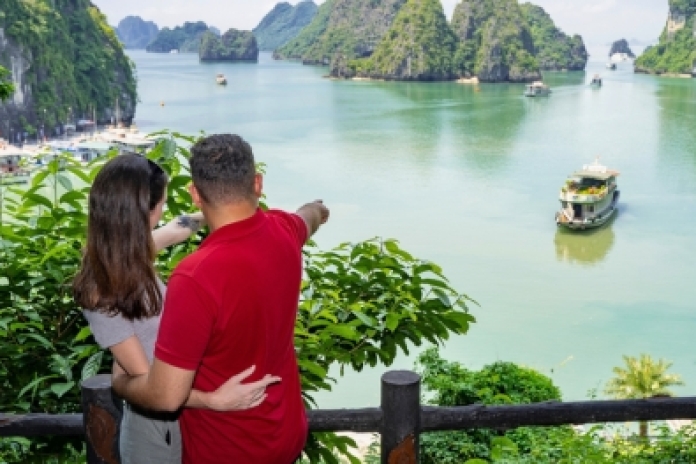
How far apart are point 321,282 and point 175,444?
34.3 inches

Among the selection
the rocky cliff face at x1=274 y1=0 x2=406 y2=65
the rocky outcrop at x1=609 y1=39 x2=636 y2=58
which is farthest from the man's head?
the rocky outcrop at x1=609 y1=39 x2=636 y2=58

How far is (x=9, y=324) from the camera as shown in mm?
1695

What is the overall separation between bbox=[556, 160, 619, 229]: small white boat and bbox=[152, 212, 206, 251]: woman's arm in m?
25.3

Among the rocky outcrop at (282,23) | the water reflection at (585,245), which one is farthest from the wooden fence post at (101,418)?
the rocky outcrop at (282,23)

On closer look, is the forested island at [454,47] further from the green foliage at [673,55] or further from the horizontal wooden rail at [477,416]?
the horizontal wooden rail at [477,416]

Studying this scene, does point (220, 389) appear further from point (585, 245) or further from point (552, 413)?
point (585, 245)

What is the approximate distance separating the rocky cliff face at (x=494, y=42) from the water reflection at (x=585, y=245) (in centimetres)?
5055

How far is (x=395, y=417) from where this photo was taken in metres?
1.47

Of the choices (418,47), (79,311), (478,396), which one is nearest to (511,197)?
(478,396)

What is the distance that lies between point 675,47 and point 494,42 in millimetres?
21861

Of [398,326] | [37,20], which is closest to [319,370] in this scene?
[398,326]

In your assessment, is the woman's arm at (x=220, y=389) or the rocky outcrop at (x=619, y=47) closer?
the woman's arm at (x=220, y=389)

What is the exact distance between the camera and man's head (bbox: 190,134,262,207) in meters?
1.12

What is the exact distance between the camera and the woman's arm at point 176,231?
152 centimetres
